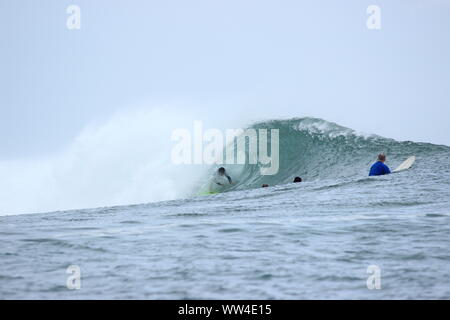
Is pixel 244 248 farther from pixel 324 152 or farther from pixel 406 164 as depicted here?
pixel 324 152

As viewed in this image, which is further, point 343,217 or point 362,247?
point 343,217

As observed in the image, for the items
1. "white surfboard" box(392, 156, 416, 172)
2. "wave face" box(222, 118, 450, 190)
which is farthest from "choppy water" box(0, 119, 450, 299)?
"wave face" box(222, 118, 450, 190)

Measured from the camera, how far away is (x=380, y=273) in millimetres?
7012

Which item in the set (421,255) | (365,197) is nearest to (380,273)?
(421,255)

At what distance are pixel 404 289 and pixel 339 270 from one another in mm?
881

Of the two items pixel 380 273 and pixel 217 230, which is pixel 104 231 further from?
pixel 380 273


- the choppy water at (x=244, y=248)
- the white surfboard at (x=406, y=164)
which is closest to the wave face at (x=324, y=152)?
the white surfboard at (x=406, y=164)

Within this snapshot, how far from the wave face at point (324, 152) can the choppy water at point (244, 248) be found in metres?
7.04

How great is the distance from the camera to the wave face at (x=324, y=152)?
21375 millimetres

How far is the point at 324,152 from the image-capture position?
23594 mm

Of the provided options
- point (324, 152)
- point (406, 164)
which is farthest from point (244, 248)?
point (324, 152)

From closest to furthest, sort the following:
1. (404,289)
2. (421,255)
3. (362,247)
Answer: (404,289)
(421,255)
(362,247)

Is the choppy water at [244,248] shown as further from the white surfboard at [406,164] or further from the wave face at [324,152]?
the wave face at [324,152]

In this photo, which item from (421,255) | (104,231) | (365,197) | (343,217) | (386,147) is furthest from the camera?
(386,147)
